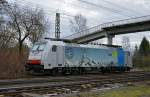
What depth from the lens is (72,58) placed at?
31641mm

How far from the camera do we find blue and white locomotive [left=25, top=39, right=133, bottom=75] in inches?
1130

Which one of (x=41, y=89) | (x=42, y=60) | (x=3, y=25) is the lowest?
(x=41, y=89)

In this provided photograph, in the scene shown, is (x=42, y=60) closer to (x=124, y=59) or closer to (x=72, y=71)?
(x=72, y=71)

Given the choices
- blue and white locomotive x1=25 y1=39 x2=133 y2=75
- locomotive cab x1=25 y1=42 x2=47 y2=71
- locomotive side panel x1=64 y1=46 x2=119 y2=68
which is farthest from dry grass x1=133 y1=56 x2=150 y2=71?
locomotive cab x1=25 y1=42 x2=47 y2=71

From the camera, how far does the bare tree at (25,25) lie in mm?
41188

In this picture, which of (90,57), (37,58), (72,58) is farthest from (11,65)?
(90,57)

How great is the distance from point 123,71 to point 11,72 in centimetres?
1623

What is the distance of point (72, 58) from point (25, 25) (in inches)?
513

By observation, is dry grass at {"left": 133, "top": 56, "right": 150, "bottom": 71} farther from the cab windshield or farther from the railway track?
the railway track

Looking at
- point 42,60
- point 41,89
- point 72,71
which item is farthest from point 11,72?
point 41,89

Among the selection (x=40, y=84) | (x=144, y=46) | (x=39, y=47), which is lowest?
(x=40, y=84)

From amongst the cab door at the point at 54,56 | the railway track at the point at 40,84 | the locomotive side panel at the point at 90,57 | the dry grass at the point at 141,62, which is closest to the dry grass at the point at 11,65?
the cab door at the point at 54,56

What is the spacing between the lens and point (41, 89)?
16734 mm

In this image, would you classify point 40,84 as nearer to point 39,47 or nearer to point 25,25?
point 39,47
